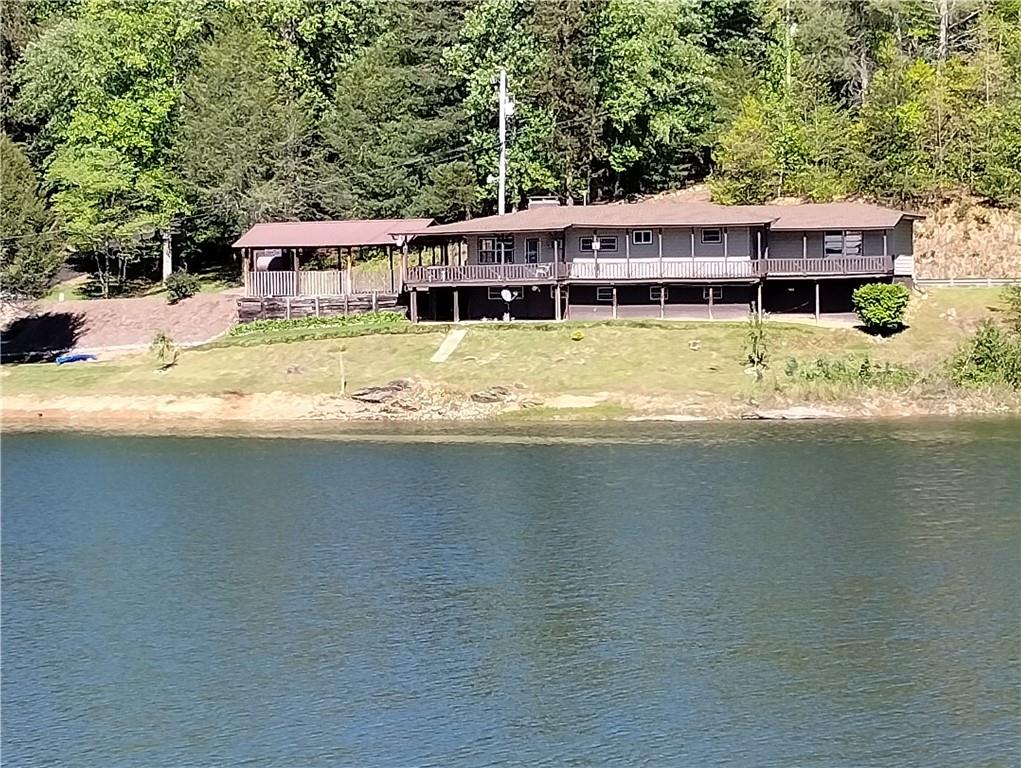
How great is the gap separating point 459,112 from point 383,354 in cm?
2342

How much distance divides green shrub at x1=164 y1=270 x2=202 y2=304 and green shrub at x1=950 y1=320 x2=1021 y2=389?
38873 millimetres

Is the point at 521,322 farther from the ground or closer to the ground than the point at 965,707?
farther from the ground

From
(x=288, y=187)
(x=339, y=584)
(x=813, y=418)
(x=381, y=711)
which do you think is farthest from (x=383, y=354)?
(x=381, y=711)

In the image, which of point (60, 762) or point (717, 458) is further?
point (717, 458)

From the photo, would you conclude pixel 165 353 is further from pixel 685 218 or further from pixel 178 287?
pixel 685 218

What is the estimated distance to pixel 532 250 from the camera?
63406mm

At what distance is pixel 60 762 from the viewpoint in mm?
20938

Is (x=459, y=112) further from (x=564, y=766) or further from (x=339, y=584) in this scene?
(x=564, y=766)

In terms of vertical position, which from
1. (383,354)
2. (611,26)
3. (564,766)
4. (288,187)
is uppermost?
(611,26)

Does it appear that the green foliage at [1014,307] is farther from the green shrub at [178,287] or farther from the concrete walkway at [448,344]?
the green shrub at [178,287]

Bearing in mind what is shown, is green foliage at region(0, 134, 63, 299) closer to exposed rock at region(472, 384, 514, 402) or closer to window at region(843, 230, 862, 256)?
exposed rock at region(472, 384, 514, 402)

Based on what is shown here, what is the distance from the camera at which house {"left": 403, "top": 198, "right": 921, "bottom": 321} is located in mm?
60562

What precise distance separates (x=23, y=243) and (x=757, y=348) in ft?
108

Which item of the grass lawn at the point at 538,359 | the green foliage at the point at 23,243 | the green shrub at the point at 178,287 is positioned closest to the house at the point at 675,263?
the grass lawn at the point at 538,359
